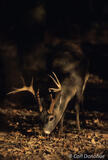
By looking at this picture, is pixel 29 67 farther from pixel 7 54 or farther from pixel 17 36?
pixel 17 36

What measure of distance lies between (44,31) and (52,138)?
9.88 meters

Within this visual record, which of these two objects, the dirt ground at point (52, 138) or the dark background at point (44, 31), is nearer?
the dirt ground at point (52, 138)

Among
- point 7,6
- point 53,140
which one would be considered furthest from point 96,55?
point 53,140

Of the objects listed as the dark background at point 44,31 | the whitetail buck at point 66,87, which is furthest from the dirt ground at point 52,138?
the dark background at point 44,31

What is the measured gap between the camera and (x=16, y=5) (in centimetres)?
1321

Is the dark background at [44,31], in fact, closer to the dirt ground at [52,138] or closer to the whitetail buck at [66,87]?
the dirt ground at [52,138]

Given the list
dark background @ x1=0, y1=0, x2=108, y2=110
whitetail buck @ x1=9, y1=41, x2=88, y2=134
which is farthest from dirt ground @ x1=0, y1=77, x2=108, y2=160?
dark background @ x1=0, y1=0, x2=108, y2=110

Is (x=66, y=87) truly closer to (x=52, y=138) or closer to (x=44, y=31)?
(x=52, y=138)

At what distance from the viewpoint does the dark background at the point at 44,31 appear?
38.6 feet

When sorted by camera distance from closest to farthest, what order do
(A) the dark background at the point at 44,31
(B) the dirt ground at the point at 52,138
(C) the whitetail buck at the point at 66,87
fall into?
(B) the dirt ground at the point at 52,138 < (C) the whitetail buck at the point at 66,87 < (A) the dark background at the point at 44,31

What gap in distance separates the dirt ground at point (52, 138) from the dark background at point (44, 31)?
2.52 m

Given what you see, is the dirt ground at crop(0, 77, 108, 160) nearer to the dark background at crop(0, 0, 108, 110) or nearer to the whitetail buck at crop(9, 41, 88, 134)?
the whitetail buck at crop(9, 41, 88, 134)

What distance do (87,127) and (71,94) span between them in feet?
3.59

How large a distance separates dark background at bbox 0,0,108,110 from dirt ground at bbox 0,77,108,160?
2.52 meters
